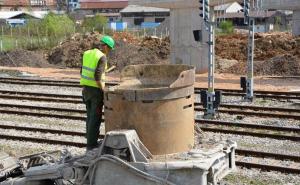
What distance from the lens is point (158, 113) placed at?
5723 mm

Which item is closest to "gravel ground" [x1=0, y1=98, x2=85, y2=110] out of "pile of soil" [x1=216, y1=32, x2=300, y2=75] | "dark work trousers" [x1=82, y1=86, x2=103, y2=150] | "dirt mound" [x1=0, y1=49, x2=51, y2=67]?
"dark work trousers" [x1=82, y1=86, x2=103, y2=150]

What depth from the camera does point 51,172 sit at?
6.10 meters

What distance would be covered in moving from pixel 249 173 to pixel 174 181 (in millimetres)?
4303

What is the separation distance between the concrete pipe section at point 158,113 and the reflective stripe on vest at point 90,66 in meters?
0.54

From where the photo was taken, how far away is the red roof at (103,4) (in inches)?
4392

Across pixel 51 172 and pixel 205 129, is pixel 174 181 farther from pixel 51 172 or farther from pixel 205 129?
pixel 205 129

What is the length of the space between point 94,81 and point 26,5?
387ft

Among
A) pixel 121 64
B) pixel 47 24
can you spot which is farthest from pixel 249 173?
pixel 47 24

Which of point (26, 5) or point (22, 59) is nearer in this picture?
point (22, 59)

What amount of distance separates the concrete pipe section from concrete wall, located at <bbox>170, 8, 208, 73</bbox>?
892 inches

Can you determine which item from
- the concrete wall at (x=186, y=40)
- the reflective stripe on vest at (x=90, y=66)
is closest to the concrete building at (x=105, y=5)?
the concrete wall at (x=186, y=40)

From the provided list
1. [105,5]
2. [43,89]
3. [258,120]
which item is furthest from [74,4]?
[258,120]

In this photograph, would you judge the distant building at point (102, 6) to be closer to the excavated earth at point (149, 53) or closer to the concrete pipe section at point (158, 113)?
the excavated earth at point (149, 53)

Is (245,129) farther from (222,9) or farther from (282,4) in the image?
(222,9)
